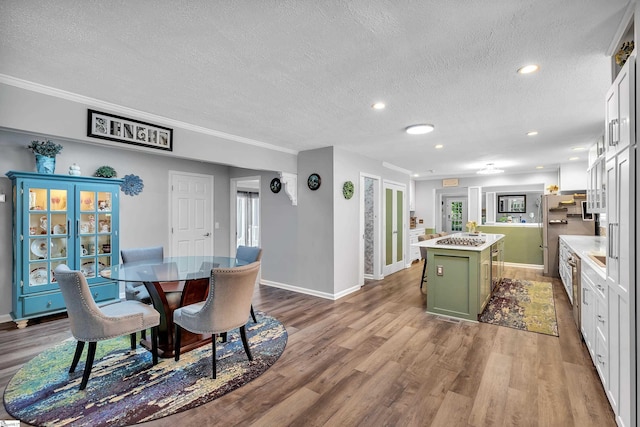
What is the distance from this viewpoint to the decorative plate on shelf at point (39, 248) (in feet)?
11.7

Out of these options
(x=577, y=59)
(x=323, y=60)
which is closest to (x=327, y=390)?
(x=323, y=60)

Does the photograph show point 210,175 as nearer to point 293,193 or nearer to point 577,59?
point 293,193

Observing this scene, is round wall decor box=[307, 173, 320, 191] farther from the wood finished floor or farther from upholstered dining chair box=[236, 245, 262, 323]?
the wood finished floor

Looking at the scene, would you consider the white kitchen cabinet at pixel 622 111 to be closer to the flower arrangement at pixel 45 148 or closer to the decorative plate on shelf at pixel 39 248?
the flower arrangement at pixel 45 148

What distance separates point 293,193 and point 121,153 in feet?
8.96

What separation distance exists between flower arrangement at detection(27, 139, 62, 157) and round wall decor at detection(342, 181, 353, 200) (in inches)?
150

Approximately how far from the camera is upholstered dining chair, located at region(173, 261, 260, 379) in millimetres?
2326

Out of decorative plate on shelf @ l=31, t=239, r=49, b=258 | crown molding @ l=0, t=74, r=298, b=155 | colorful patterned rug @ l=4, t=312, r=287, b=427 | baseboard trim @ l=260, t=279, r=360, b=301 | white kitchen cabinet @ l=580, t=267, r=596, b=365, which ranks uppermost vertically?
crown molding @ l=0, t=74, r=298, b=155

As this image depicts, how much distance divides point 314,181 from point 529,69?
3089 mm

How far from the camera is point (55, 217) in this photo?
12.2ft

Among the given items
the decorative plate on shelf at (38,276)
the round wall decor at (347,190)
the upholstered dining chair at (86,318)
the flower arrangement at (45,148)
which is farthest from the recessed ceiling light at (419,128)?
the decorative plate on shelf at (38,276)

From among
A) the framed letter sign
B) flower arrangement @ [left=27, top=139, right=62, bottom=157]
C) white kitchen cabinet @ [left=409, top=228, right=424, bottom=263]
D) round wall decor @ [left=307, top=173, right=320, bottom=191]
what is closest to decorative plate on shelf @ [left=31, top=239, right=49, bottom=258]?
flower arrangement @ [left=27, top=139, right=62, bottom=157]

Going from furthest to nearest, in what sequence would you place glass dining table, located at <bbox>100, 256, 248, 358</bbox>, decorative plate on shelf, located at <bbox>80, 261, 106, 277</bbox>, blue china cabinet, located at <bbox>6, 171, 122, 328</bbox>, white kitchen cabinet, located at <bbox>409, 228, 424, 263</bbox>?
1. white kitchen cabinet, located at <bbox>409, 228, 424, 263</bbox>
2. decorative plate on shelf, located at <bbox>80, 261, 106, 277</bbox>
3. blue china cabinet, located at <bbox>6, 171, 122, 328</bbox>
4. glass dining table, located at <bbox>100, 256, 248, 358</bbox>

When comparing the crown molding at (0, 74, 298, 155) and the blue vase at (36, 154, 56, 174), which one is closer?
the crown molding at (0, 74, 298, 155)
